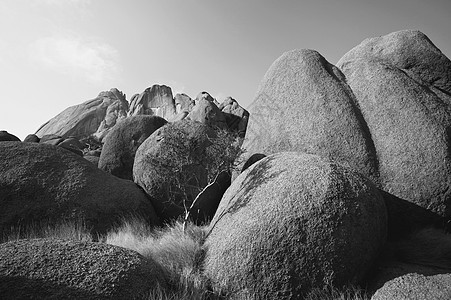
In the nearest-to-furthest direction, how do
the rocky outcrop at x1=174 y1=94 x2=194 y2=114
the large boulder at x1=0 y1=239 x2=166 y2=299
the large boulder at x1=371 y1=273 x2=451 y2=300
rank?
the large boulder at x1=0 y1=239 x2=166 y2=299 < the large boulder at x1=371 y1=273 x2=451 y2=300 < the rocky outcrop at x1=174 y1=94 x2=194 y2=114

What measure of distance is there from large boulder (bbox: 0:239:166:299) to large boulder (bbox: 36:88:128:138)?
54.6m

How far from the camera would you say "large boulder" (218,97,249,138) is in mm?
28452

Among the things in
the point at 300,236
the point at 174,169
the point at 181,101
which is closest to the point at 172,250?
the point at 300,236

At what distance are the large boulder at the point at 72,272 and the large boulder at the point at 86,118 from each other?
54577mm

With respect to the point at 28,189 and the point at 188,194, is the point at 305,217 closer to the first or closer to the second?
the point at 188,194

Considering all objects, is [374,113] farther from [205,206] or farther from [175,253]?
[175,253]

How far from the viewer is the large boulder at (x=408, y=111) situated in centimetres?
645

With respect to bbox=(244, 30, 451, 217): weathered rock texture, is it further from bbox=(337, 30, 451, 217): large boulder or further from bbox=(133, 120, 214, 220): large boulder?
bbox=(133, 120, 214, 220): large boulder

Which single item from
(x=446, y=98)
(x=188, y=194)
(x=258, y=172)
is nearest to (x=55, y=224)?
(x=188, y=194)

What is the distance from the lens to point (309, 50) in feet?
30.1

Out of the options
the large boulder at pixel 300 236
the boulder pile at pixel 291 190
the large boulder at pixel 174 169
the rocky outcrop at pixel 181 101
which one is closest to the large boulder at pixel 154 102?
the rocky outcrop at pixel 181 101

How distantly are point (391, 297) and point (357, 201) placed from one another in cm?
148

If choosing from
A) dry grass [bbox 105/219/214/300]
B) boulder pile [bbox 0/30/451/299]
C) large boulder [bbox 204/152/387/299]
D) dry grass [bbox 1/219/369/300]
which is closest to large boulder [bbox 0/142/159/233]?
boulder pile [bbox 0/30/451/299]

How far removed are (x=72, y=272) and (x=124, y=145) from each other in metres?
7.49
